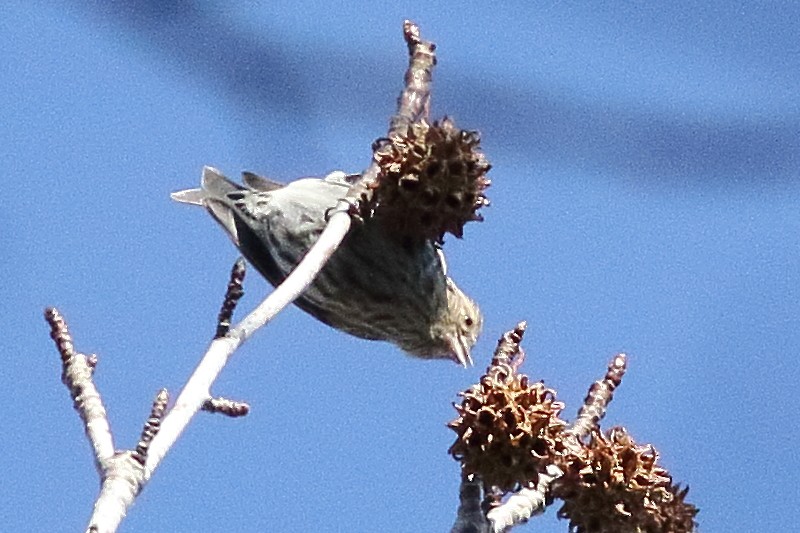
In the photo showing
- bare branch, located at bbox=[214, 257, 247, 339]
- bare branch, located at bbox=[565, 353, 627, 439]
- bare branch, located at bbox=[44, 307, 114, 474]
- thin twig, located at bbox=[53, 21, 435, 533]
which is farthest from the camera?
bare branch, located at bbox=[565, 353, 627, 439]

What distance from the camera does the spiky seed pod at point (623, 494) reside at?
7.23ft

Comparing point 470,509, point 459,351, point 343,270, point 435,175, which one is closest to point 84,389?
point 470,509

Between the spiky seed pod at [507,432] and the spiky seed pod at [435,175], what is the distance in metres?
0.47

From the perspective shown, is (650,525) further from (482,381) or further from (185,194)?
(185,194)

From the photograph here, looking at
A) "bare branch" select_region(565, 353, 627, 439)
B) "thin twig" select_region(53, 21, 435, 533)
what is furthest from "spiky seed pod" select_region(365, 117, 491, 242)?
"bare branch" select_region(565, 353, 627, 439)

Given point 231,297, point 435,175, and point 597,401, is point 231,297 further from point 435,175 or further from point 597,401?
point 597,401

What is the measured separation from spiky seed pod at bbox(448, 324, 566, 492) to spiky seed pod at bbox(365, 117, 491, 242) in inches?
18.4

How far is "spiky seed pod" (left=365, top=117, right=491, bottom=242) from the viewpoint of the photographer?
104 inches

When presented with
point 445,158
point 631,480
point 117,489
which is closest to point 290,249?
point 445,158

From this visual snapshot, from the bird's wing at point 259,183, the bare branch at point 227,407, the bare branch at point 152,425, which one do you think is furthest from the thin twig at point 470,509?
the bird's wing at point 259,183

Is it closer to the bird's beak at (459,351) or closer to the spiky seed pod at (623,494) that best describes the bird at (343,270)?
the bird's beak at (459,351)

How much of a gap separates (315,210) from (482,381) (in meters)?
1.28

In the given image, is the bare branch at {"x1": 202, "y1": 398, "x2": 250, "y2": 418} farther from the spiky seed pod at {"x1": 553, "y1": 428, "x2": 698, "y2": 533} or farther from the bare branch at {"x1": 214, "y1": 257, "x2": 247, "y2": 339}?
the spiky seed pod at {"x1": 553, "y1": 428, "x2": 698, "y2": 533}

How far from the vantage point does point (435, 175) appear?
265 cm
